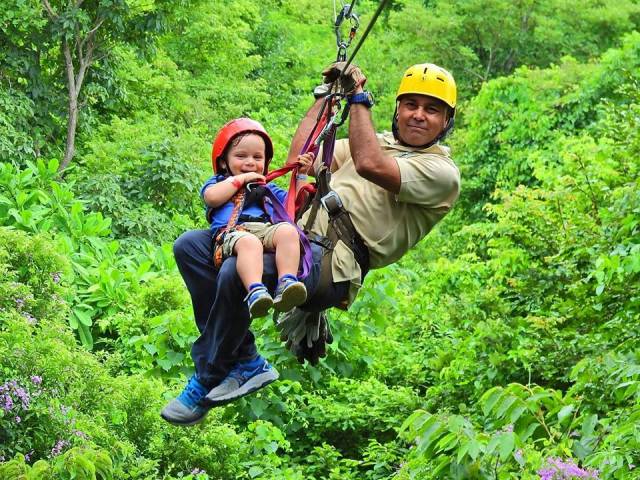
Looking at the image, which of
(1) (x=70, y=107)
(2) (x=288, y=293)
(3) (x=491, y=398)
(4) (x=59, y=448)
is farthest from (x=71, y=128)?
(2) (x=288, y=293)

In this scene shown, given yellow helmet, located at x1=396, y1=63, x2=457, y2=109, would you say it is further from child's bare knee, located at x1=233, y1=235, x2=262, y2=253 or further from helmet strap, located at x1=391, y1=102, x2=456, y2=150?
child's bare knee, located at x1=233, y1=235, x2=262, y2=253

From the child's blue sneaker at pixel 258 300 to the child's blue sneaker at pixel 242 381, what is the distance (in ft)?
1.67

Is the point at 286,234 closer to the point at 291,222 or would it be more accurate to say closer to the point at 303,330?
the point at 291,222

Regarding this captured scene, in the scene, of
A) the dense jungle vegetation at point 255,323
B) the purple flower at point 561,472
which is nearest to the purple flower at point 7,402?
the dense jungle vegetation at point 255,323

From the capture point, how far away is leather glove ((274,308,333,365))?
16.3 ft

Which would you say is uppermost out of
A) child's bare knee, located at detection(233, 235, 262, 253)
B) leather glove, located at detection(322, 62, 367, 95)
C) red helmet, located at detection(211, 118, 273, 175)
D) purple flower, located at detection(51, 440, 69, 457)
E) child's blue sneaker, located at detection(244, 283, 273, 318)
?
leather glove, located at detection(322, 62, 367, 95)

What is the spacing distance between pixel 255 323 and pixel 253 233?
5677 millimetres

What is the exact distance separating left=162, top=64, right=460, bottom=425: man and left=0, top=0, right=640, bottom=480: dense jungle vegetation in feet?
5.20

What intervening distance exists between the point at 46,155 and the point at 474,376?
5.52 meters

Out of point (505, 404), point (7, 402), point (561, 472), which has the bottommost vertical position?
point (7, 402)

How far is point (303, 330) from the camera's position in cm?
498

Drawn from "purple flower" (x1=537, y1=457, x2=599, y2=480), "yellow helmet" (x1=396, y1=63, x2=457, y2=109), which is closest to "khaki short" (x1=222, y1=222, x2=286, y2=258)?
"yellow helmet" (x1=396, y1=63, x2=457, y2=109)

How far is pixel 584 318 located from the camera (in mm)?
9875

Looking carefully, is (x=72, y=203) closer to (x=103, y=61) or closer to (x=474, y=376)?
(x=103, y=61)
